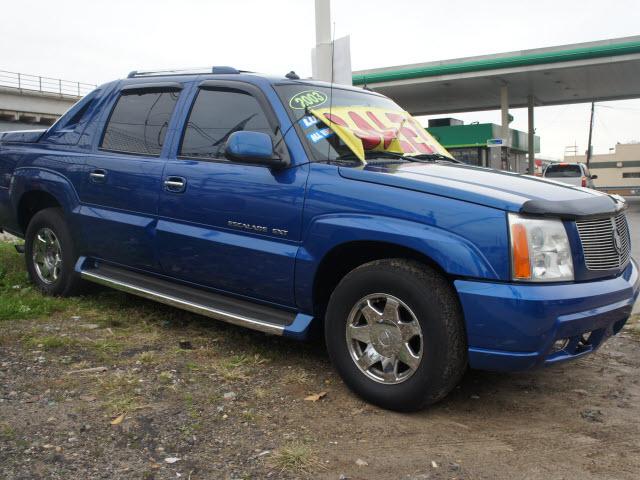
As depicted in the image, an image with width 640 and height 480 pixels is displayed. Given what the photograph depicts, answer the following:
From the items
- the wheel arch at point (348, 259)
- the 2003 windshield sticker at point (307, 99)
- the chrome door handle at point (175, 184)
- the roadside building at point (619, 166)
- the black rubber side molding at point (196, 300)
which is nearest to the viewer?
the wheel arch at point (348, 259)

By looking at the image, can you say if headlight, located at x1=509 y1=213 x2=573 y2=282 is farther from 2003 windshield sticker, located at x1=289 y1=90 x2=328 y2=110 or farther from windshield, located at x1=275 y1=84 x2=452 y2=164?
2003 windshield sticker, located at x1=289 y1=90 x2=328 y2=110

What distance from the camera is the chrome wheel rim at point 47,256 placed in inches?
208

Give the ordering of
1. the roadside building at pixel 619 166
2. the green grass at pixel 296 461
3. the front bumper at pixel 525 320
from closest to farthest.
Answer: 1. the green grass at pixel 296 461
2. the front bumper at pixel 525 320
3. the roadside building at pixel 619 166

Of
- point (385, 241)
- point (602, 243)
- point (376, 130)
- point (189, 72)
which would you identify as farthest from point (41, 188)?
point (602, 243)

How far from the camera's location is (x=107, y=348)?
414 cm

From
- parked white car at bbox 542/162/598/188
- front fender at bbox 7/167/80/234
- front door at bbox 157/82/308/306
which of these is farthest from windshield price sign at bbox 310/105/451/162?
parked white car at bbox 542/162/598/188

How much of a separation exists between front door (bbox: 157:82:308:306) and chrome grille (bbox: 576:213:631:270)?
1.53 metres

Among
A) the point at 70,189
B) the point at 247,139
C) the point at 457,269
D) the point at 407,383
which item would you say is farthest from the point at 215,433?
the point at 70,189

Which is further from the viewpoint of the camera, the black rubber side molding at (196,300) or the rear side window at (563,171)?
the rear side window at (563,171)

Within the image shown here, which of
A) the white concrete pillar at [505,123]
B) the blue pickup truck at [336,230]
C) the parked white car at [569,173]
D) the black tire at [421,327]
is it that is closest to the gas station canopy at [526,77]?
the white concrete pillar at [505,123]

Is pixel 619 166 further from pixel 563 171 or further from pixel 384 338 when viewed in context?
pixel 384 338

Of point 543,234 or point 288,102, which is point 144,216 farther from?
point 543,234

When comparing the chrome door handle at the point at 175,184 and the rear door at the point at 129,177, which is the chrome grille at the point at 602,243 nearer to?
the chrome door handle at the point at 175,184

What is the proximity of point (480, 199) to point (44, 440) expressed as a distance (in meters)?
2.32
